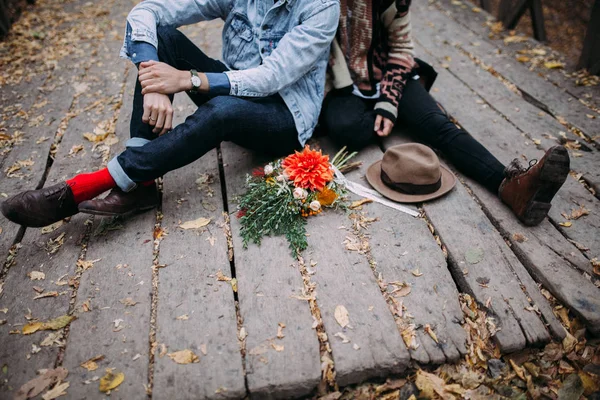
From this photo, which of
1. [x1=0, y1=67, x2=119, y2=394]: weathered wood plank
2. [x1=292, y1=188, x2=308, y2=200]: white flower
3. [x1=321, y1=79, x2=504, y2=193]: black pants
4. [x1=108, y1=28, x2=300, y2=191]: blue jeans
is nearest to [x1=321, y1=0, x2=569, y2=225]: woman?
[x1=321, y1=79, x2=504, y2=193]: black pants

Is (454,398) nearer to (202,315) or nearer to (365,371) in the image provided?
(365,371)

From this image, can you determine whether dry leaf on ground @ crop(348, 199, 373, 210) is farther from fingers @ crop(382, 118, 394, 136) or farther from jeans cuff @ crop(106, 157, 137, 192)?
jeans cuff @ crop(106, 157, 137, 192)

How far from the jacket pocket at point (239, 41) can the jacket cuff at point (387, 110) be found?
2.53 ft

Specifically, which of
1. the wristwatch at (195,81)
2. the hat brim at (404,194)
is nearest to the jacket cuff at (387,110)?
the hat brim at (404,194)

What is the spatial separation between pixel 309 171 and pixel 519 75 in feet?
7.22

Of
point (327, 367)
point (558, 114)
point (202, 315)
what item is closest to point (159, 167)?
point (202, 315)

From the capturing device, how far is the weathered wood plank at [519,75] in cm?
276

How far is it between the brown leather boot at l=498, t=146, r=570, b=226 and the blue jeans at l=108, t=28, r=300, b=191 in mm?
1100

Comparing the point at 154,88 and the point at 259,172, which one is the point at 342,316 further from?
the point at 154,88

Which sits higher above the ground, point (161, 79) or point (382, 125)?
point (161, 79)

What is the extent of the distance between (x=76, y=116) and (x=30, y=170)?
0.63m

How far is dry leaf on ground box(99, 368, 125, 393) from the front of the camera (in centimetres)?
143

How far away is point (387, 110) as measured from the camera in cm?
242

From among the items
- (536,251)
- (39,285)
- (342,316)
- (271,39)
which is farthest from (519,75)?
(39,285)
